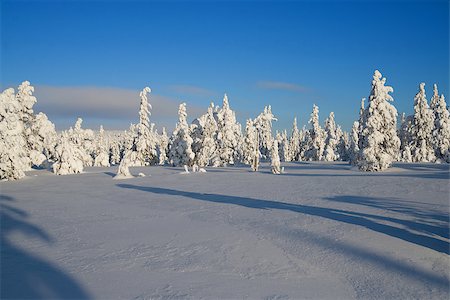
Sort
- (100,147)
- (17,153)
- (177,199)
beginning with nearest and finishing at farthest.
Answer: (177,199) → (17,153) → (100,147)

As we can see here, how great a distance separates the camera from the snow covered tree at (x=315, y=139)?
69812mm

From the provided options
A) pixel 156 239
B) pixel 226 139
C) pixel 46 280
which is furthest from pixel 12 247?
pixel 226 139

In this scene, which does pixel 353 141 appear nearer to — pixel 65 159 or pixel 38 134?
pixel 65 159

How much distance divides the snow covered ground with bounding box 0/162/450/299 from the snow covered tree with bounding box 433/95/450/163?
41164 millimetres

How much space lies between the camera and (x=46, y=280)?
21.9ft

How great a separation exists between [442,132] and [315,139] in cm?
2589

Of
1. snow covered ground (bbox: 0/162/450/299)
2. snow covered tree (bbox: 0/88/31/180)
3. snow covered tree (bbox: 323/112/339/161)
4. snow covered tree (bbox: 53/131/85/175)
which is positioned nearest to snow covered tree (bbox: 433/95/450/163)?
snow covered tree (bbox: 323/112/339/161)

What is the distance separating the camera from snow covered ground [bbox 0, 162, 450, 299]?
6230mm

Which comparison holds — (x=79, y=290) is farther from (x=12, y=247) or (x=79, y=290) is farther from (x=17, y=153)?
(x=17, y=153)

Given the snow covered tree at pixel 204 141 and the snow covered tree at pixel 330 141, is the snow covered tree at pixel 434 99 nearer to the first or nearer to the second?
the snow covered tree at pixel 330 141

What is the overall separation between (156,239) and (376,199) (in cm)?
1032

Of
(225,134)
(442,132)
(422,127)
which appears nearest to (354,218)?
(225,134)

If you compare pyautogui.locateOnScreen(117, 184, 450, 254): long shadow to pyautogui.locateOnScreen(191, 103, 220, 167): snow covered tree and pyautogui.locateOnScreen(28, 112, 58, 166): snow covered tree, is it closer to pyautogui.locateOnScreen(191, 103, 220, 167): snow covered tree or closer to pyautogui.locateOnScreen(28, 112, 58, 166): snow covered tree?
pyautogui.locateOnScreen(28, 112, 58, 166): snow covered tree

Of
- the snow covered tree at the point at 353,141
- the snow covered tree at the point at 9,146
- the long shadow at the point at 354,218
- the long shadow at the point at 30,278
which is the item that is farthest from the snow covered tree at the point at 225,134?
the long shadow at the point at 30,278
